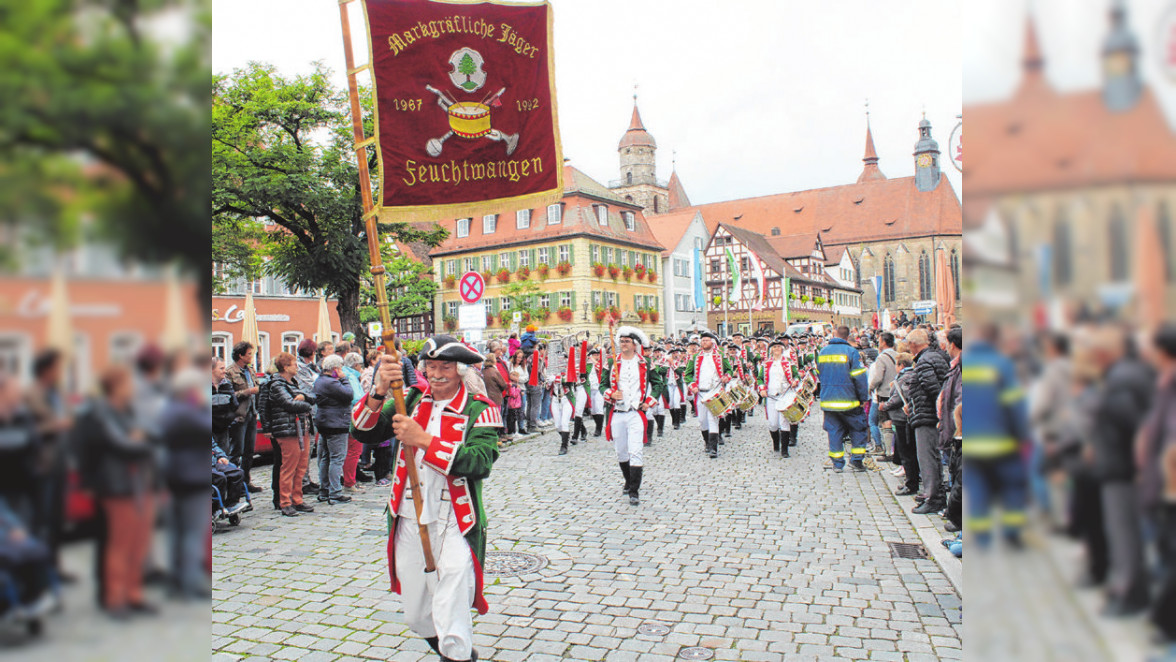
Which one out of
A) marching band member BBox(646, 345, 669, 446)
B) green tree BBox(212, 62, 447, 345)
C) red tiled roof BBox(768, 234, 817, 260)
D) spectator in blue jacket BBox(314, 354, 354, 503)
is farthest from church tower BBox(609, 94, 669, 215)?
spectator in blue jacket BBox(314, 354, 354, 503)

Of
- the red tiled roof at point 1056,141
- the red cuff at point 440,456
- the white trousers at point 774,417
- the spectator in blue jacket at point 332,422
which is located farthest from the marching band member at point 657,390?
the red tiled roof at point 1056,141

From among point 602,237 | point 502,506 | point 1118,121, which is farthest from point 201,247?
point 602,237

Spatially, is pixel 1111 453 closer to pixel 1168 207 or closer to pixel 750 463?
pixel 1168 207

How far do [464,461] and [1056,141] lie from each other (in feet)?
11.1

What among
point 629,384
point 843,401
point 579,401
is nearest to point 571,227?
point 579,401

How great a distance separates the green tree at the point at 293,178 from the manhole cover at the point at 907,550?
20.9 m

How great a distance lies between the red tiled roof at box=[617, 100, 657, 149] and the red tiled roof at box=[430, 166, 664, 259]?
33.1m

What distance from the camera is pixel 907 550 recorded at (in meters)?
6.69

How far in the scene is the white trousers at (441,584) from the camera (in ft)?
12.6

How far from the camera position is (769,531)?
7.40 meters

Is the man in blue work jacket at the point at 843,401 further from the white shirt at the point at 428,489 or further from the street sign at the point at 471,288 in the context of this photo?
the white shirt at the point at 428,489

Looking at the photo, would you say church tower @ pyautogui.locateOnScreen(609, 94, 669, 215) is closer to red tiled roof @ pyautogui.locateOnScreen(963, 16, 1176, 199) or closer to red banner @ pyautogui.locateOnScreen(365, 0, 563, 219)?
red banner @ pyautogui.locateOnScreen(365, 0, 563, 219)

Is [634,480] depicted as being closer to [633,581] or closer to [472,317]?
[633,581]

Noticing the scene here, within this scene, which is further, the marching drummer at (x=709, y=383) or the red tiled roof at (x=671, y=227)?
the red tiled roof at (x=671, y=227)
